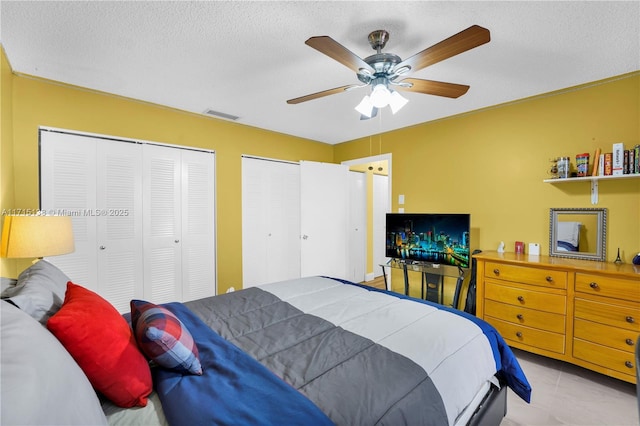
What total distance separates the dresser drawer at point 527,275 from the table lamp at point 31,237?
3.57 meters

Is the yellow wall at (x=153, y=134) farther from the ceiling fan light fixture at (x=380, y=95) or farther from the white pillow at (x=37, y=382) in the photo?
the white pillow at (x=37, y=382)

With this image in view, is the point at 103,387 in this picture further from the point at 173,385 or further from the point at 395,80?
the point at 395,80

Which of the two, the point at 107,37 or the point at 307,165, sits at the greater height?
the point at 107,37

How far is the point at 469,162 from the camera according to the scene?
3391mm

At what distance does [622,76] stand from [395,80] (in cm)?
206

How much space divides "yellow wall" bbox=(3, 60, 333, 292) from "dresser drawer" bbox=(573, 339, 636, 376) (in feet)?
11.6

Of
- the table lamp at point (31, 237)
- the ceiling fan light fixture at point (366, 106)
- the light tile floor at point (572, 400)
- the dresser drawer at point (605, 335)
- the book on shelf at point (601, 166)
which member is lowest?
the light tile floor at point (572, 400)

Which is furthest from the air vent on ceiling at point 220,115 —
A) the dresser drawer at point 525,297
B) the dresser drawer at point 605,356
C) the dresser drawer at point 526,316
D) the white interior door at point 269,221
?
the dresser drawer at point 605,356

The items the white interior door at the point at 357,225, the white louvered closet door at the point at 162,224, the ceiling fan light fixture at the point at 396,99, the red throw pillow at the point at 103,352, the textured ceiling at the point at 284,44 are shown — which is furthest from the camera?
the white interior door at the point at 357,225

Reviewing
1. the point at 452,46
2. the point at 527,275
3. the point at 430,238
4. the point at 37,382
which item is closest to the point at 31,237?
the point at 37,382

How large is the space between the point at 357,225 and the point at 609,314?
348 cm

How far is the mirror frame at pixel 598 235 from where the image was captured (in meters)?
2.52

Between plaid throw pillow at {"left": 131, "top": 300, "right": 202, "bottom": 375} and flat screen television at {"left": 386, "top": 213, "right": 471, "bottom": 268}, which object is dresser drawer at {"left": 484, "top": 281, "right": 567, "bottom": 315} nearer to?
flat screen television at {"left": 386, "top": 213, "right": 471, "bottom": 268}

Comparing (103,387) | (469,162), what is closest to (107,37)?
(103,387)
